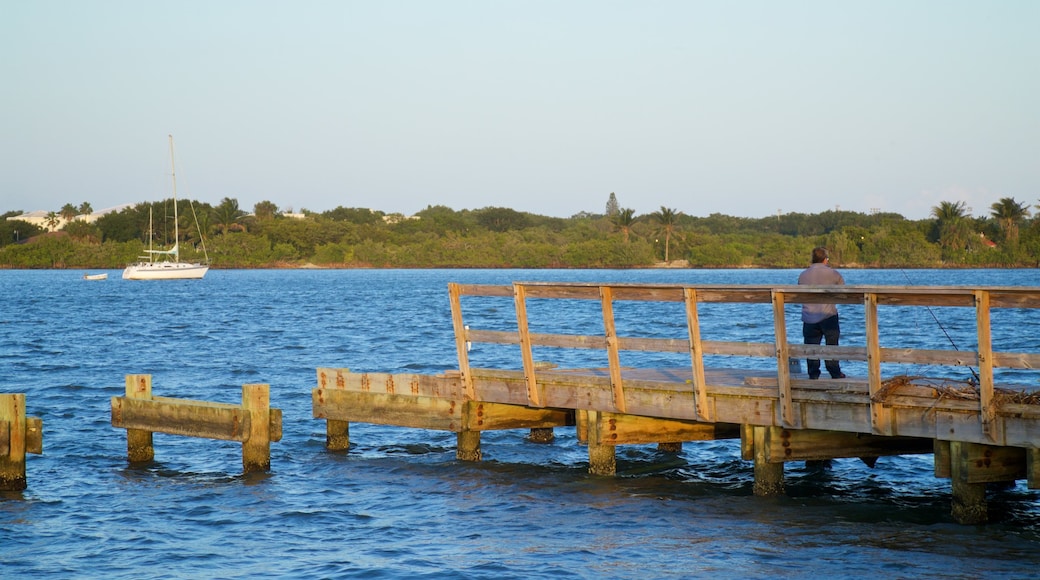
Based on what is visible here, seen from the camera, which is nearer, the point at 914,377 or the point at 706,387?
the point at 914,377

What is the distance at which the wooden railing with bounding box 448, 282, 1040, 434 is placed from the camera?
1083 cm

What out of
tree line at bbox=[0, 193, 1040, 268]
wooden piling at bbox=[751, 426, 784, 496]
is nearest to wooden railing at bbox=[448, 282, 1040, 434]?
wooden piling at bbox=[751, 426, 784, 496]

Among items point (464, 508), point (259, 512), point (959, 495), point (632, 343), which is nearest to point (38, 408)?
point (259, 512)

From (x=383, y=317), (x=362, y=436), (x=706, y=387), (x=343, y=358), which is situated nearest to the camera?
(x=706, y=387)

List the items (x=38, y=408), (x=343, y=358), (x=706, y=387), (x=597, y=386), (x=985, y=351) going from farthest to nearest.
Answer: (x=343, y=358) → (x=38, y=408) → (x=597, y=386) → (x=706, y=387) → (x=985, y=351)

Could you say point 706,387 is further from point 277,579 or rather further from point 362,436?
point 362,436

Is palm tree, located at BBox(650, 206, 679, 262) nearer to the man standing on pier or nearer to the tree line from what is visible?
the tree line

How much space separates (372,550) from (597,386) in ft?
11.8

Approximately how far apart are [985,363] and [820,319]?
120 inches

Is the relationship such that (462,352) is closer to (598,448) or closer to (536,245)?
(598,448)

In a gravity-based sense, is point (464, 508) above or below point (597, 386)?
below

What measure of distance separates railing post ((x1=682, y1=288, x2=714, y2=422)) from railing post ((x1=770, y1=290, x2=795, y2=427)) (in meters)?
0.88

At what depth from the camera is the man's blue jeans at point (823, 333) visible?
13.7 m

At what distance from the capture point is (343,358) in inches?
1330
